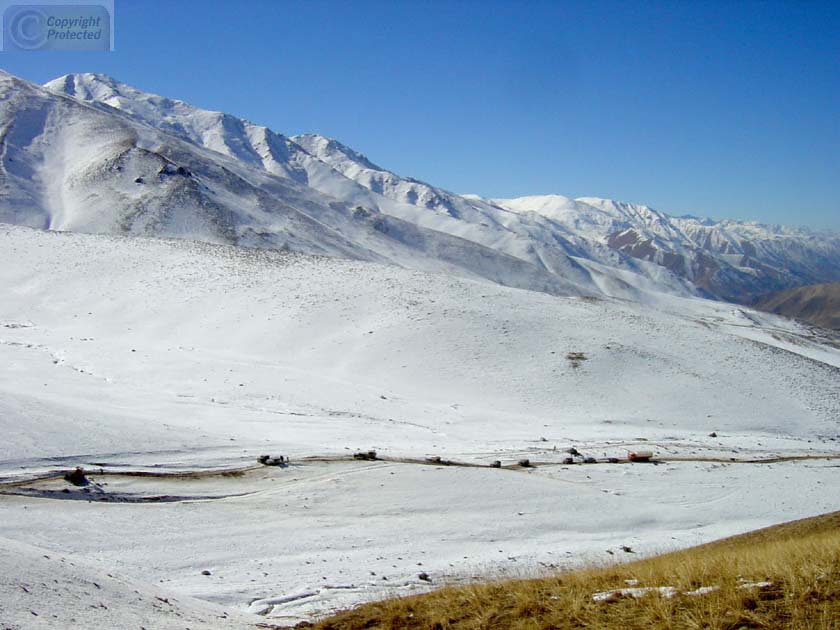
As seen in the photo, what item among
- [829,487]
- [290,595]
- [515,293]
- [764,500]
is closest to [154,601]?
[290,595]

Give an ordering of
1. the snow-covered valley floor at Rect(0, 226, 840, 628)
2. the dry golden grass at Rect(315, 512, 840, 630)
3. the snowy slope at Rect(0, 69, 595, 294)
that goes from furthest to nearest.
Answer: the snowy slope at Rect(0, 69, 595, 294) → the snow-covered valley floor at Rect(0, 226, 840, 628) → the dry golden grass at Rect(315, 512, 840, 630)

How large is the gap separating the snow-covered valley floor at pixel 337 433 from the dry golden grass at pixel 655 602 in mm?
2163

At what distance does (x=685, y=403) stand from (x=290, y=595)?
25.9 metres

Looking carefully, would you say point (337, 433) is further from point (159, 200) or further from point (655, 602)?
point (159, 200)

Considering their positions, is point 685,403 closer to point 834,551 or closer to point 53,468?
point 834,551

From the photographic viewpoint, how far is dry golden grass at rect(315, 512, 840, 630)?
6.50 m

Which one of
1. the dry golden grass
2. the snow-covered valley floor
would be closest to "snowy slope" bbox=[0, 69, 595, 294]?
the snow-covered valley floor

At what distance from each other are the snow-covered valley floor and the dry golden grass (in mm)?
2163

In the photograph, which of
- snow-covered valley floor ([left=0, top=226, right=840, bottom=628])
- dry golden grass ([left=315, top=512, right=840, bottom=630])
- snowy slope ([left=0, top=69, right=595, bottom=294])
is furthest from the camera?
snowy slope ([left=0, top=69, right=595, bottom=294])

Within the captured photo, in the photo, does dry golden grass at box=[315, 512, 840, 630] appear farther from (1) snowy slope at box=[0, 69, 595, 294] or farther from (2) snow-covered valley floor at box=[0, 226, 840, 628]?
(1) snowy slope at box=[0, 69, 595, 294]

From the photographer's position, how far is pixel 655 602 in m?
7.02

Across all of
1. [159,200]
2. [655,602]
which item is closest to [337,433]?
[655,602]

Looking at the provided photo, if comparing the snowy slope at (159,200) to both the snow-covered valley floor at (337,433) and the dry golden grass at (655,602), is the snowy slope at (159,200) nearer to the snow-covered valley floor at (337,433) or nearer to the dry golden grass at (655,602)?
the snow-covered valley floor at (337,433)

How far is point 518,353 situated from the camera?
35250 mm
